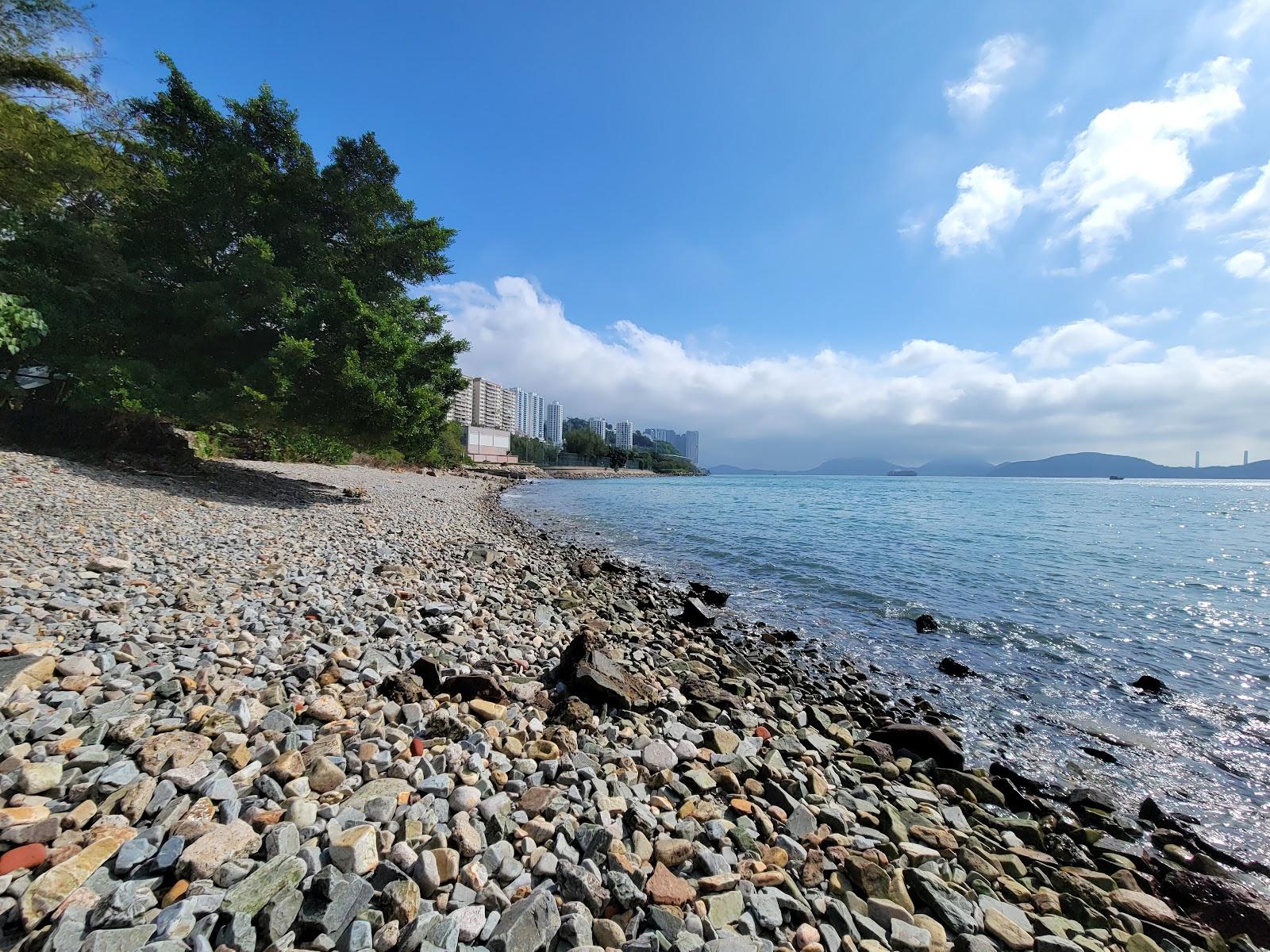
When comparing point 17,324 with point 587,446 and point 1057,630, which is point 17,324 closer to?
point 1057,630

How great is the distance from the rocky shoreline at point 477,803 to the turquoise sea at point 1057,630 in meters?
0.95

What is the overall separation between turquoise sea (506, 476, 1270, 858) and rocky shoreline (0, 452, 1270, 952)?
95 centimetres

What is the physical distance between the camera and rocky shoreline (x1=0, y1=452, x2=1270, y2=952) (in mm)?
2307

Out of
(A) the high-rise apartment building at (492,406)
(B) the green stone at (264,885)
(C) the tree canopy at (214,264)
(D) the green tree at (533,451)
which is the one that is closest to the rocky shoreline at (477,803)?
(B) the green stone at (264,885)

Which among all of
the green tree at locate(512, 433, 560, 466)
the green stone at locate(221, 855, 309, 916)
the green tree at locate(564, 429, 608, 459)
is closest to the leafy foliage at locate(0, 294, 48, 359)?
the green stone at locate(221, 855, 309, 916)

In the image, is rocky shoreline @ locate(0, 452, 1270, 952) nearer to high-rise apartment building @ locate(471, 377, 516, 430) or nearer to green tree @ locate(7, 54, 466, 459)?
green tree @ locate(7, 54, 466, 459)

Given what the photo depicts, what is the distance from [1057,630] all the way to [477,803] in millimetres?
11998

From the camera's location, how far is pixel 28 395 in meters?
14.8

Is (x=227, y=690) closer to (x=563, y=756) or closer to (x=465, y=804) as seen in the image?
(x=465, y=804)

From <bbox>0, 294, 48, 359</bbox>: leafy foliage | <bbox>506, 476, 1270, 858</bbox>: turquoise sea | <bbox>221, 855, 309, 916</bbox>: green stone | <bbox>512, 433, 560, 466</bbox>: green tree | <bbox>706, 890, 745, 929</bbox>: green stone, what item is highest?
<bbox>512, 433, 560, 466</bbox>: green tree

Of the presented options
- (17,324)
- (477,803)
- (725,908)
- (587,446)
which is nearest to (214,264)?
(17,324)

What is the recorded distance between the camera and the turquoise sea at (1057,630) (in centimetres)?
568

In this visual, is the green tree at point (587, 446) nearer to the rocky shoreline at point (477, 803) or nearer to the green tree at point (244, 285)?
the green tree at point (244, 285)

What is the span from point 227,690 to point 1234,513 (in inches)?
2812
